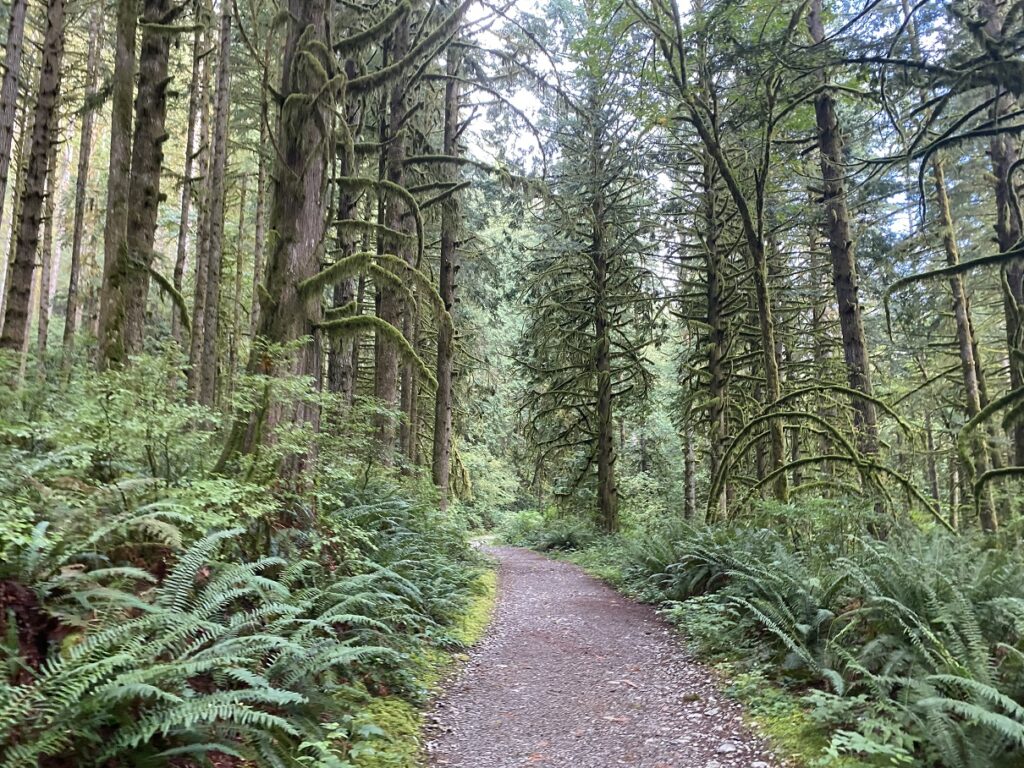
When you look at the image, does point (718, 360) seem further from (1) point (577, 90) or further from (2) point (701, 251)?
(1) point (577, 90)

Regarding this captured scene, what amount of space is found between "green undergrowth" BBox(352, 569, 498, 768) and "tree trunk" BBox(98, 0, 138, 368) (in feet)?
15.0

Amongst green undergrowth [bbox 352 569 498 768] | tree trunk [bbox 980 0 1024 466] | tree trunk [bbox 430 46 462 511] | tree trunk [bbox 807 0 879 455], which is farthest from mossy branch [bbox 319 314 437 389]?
tree trunk [bbox 807 0 879 455]

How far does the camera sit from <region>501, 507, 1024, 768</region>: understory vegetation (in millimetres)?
3281

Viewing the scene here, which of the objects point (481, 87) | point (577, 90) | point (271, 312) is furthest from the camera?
point (577, 90)

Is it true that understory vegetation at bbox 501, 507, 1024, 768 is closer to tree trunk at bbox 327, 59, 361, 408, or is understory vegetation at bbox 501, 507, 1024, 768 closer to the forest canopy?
the forest canopy

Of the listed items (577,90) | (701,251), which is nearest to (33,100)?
(577,90)

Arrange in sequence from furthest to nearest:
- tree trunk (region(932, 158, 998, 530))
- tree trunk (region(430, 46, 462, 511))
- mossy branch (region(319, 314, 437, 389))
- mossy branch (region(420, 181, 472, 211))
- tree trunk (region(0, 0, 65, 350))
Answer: tree trunk (region(430, 46, 462, 511)) < tree trunk (region(932, 158, 998, 530)) < mossy branch (region(420, 181, 472, 211)) < tree trunk (region(0, 0, 65, 350)) < mossy branch (region(319, 314, 437, 389))

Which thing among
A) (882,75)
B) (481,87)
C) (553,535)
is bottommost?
(553,535)

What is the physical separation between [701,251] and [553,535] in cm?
959

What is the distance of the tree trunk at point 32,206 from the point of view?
22.3 ft

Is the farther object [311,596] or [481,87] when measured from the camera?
[481,87]

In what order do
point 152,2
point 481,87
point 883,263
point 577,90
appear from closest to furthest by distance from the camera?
point 152,2 < point 481,87 < point 883,263 < point 577,90

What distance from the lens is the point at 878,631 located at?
4531mm

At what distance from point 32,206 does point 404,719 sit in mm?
7120
